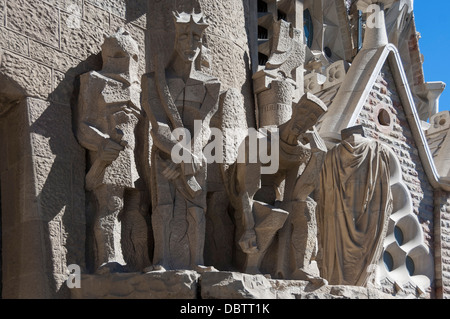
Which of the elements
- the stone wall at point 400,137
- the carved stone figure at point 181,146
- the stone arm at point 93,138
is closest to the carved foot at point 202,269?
the carved stone figure at point 181,146

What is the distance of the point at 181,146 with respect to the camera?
8461 millimetres

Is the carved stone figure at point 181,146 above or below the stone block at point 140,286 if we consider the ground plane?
above

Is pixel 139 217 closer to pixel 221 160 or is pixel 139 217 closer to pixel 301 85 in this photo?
pixel 221 160

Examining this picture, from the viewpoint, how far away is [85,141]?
28.6 ft

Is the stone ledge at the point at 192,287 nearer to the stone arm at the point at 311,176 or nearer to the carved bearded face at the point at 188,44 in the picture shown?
the stone arm at the point at 311,176

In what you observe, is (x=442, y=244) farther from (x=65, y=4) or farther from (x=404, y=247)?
(x=65, y=4)

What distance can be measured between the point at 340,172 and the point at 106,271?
2.58m

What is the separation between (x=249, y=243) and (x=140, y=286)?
40.5 inches

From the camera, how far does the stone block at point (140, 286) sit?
26.0 ft

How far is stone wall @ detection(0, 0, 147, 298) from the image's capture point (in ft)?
27.6

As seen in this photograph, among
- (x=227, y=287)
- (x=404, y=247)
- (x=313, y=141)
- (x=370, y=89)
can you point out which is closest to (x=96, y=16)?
(x=313, y=141)

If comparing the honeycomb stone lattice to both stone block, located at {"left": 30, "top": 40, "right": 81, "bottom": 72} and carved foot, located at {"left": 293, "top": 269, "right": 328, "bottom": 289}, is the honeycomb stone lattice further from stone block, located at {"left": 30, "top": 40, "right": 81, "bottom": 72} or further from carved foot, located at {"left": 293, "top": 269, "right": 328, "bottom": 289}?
stone block, located at {"left": 30, "top": 40, "right": 81, "bottom": 72}

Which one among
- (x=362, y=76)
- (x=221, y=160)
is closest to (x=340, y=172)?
(x=221, y=160)

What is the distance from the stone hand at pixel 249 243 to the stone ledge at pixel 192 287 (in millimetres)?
301
